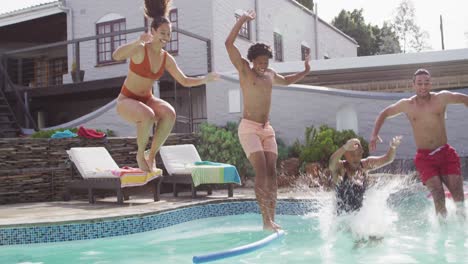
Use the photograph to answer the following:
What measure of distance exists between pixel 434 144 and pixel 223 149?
6.15 m

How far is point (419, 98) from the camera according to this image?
20.0 ft

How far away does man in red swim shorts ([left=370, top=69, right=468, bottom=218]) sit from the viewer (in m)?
5.87

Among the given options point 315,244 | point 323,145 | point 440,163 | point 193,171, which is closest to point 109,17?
point 323,145

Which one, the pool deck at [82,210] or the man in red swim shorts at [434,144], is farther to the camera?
the pool deck at [82,210]

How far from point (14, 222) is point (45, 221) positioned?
0.37m

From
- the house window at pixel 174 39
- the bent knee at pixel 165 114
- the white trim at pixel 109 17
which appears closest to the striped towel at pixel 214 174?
the bent knee at pixel 165 114

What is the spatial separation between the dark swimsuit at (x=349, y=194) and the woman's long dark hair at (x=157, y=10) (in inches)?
94.2

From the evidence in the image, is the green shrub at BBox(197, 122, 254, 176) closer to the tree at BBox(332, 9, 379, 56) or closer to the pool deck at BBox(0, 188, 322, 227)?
the pool deck at BBox(0, 188, 322, 227)

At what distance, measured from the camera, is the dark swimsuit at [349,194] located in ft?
17.4

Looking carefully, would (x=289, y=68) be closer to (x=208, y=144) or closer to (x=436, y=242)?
(x=208, y=144)

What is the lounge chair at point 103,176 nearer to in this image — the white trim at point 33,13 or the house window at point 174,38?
the house window at point 174,38

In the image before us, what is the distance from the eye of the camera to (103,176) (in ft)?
28.4

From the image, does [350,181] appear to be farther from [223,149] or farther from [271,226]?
[223,149]

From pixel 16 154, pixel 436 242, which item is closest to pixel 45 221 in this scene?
pixel 16 154
